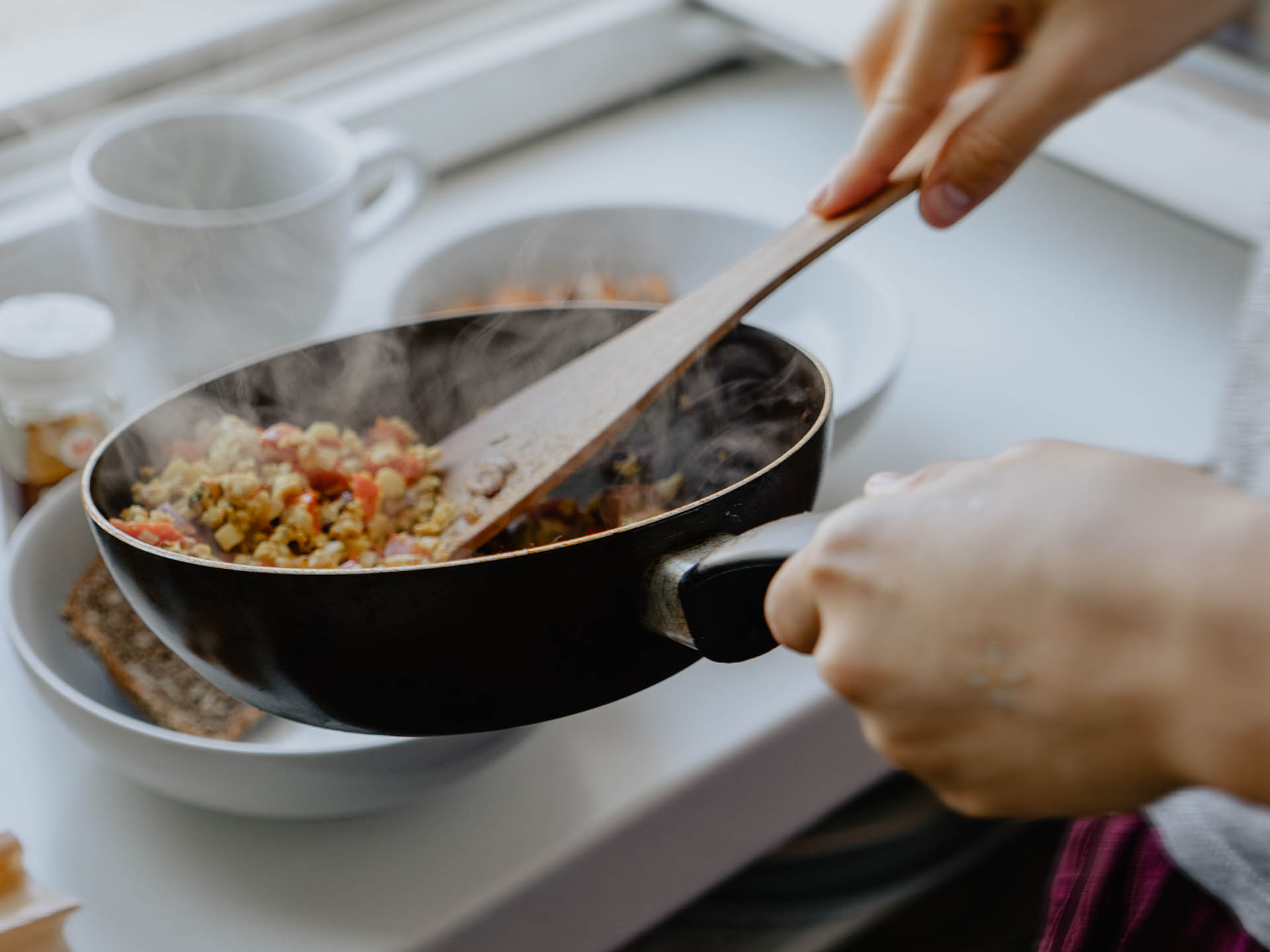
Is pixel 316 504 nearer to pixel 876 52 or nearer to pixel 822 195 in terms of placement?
pixel 822 195

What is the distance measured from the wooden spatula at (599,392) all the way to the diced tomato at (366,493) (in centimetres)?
4

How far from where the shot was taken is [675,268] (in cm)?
97

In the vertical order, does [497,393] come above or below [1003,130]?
below

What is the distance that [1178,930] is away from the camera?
68 cm

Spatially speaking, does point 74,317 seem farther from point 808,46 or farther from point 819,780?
point 808,46

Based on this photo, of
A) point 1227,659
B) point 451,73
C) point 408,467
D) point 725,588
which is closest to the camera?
point 1227,659

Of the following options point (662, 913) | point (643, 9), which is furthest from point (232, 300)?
point (643, 9)

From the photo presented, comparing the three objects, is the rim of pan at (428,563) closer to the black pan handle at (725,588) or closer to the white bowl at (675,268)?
the black pan handle at (725,588)

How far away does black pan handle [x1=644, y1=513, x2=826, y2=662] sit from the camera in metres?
0.39

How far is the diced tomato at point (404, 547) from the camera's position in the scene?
56 centimetres

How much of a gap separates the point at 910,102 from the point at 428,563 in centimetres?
37

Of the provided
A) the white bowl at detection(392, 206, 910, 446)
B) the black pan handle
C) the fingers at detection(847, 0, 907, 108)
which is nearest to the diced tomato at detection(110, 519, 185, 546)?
the black pan handle

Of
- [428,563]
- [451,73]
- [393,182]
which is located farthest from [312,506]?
[451,73]

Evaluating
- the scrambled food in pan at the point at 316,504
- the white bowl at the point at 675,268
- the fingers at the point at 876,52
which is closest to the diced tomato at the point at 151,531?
the scrambled food in pan at the point at 316,504
